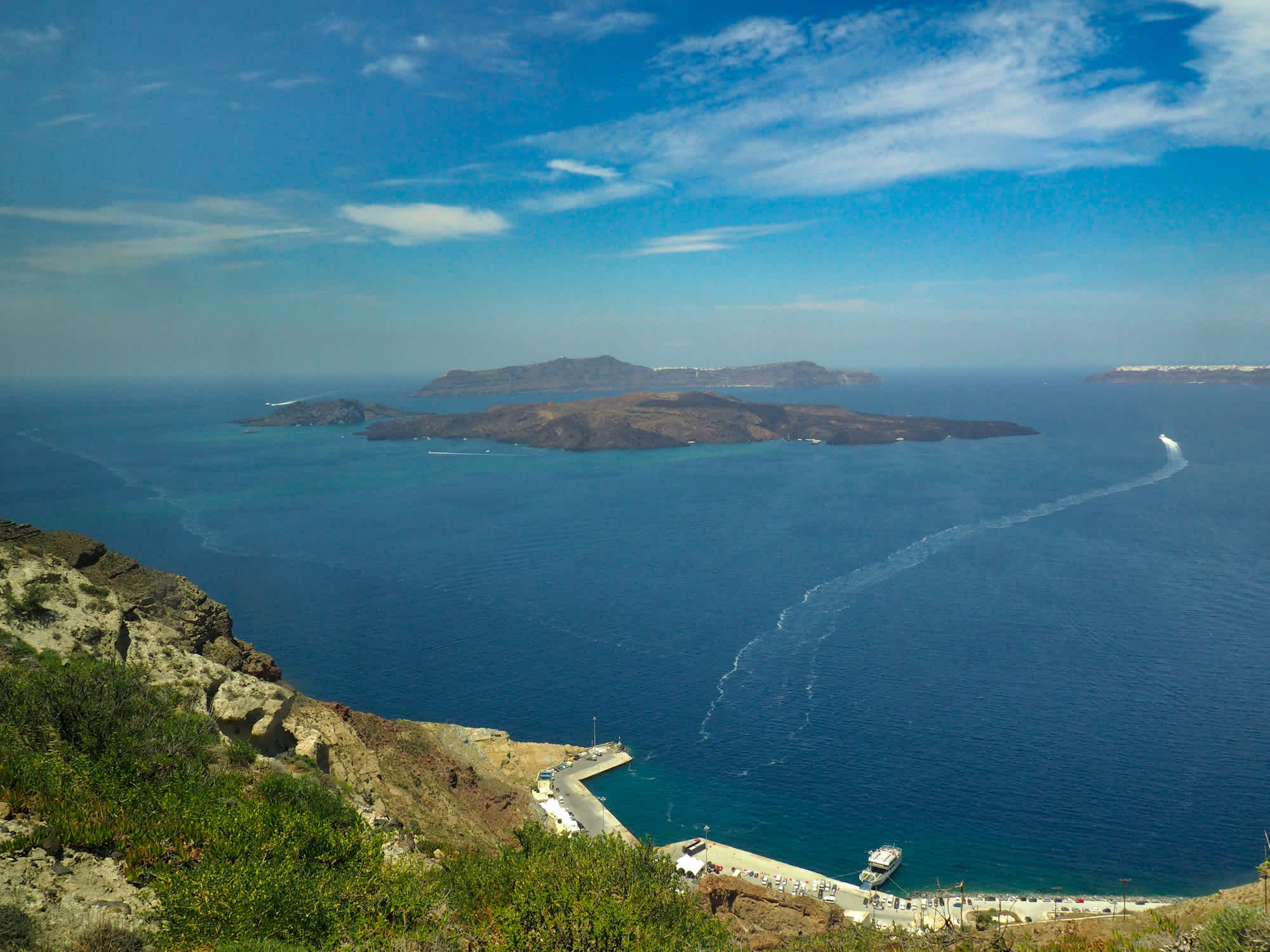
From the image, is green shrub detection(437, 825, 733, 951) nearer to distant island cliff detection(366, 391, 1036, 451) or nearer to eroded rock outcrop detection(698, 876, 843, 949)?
eroded rock outcrop detection(698, 876, 843, 949)

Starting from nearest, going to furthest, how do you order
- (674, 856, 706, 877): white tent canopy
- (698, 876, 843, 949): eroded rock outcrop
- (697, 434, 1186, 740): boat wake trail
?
(698, 876, 843, 949): eroded rock outcrop, (674, 856, 706, 877): white tent canopy, (697, 434, 1186, 740): boat wake trail

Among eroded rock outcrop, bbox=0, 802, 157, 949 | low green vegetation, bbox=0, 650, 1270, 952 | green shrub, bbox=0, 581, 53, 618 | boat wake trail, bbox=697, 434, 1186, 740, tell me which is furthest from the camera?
boat wake trail, bbox=697, 434, 1186, 740

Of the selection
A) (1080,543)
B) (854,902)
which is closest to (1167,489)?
(1080,543)

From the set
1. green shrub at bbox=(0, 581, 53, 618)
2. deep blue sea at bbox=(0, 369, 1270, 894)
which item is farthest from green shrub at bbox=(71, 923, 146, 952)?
deep blue sea at bbox=(0, 369, 1270, 894)

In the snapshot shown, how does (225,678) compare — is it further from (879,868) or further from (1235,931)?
(879,868)

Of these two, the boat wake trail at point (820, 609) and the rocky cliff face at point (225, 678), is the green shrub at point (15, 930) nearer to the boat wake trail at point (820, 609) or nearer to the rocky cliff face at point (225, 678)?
the rocky cliff face at point (225, 678)

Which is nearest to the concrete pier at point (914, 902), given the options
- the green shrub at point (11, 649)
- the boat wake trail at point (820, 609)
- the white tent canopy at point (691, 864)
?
the white tent canopy at point (691, 864)

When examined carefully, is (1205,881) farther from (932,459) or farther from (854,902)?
(932,459)
